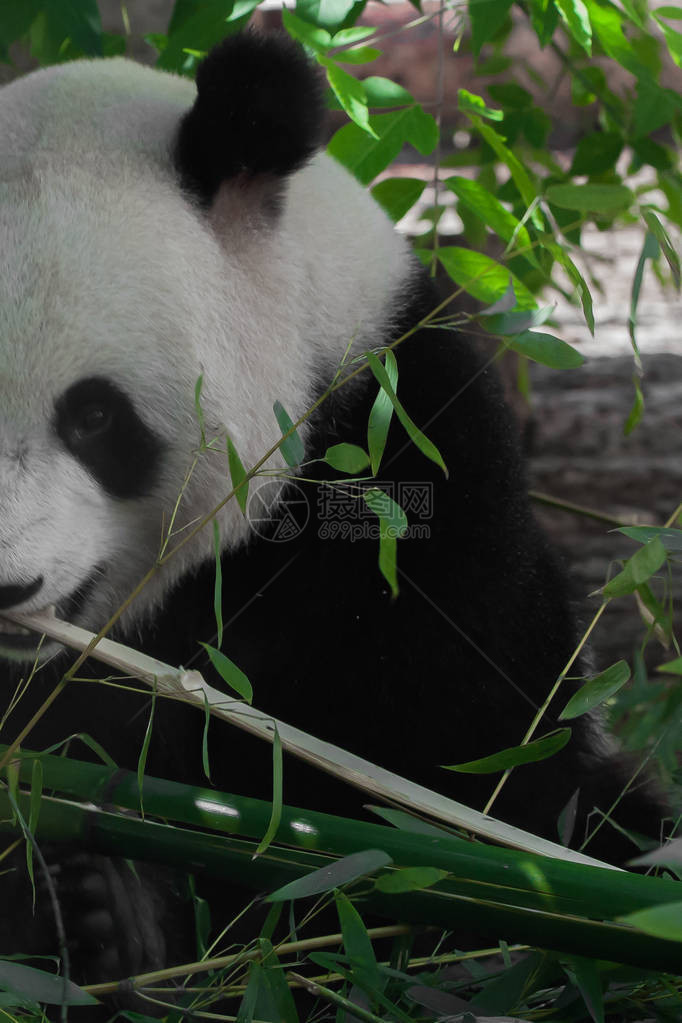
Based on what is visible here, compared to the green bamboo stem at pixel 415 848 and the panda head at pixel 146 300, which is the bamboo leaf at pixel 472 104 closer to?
the panda head at pixel 146 300

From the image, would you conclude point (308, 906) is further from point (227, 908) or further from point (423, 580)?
point (423, 580)

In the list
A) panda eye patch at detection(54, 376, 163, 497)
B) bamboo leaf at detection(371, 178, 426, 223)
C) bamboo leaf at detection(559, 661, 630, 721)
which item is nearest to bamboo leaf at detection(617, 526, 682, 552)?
bamboo leaf at detection(559, 661, 630, 721)

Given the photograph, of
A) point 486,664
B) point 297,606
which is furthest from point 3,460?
point 486,664

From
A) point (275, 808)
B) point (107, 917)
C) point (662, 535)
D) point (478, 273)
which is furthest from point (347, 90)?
point (107, 917)

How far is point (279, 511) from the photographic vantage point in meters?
1.79

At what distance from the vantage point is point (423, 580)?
5.77 feet

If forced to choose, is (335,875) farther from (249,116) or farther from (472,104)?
(472,104)

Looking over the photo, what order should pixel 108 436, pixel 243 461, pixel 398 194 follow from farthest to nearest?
pixel 398 194, pixel 243 461, pixel 108 436

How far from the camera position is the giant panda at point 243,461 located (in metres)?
1.47

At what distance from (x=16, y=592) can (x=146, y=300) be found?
43 centimetres

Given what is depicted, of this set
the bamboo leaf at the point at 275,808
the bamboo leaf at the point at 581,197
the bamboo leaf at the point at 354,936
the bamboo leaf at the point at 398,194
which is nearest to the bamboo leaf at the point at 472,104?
the bamboo leaf at the point at 398,194

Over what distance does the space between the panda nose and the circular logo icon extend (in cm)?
42

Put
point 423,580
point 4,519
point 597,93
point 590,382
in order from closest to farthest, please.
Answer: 1. point 4,519
2. point 423,580
3. point 597,93
4. point 590,382

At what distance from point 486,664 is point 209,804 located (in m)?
0.67
